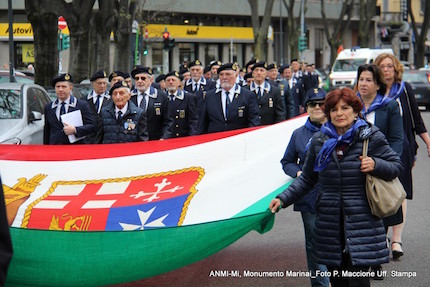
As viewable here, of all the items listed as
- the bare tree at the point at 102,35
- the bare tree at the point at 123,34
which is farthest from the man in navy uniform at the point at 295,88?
the bare tree at the point at 123,34

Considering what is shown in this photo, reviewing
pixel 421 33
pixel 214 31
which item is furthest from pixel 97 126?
pixel 214 31

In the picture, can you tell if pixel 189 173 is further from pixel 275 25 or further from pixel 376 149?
pixel 275 25

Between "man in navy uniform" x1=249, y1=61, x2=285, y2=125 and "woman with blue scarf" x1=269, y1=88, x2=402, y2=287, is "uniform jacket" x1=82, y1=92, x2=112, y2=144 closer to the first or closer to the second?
"man in navy uniform" x1=249, y1=61, x2=285, y2=125

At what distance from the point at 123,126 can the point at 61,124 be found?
0.88 metres

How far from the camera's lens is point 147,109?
10.8 metres

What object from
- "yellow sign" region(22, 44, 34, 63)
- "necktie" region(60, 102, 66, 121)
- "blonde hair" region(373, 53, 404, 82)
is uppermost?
"yellow sign" region(22, 44, 34, 63)

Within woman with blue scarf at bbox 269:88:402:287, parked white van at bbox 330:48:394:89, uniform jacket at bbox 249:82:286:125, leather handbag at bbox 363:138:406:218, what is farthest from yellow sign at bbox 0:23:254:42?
leather handbag at bbox 363:138:406:218

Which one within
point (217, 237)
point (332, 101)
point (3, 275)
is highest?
point (332, 101)

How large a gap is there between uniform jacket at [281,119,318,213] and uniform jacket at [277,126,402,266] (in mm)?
1012

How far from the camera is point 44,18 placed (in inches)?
810

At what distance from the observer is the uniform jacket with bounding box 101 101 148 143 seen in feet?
30.7

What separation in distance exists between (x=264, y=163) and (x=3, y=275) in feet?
16.0

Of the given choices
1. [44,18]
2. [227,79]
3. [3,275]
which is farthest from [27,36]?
[3,275]

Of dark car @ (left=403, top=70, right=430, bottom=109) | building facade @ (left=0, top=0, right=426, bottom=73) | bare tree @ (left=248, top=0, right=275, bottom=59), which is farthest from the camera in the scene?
building facade @ (left=0, top=0, right=426, bottom=73)
